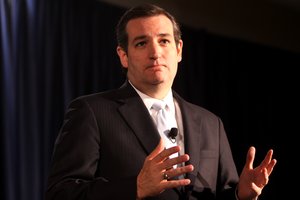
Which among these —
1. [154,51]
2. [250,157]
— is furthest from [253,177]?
[154,51]

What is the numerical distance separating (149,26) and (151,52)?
0.11 metres

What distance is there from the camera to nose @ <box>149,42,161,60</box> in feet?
5.88

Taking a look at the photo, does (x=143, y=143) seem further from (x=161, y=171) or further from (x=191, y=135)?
(x=161, y=171)

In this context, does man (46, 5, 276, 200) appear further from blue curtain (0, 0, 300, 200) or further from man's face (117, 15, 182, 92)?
blue curtain (0, 0, 300, 200)

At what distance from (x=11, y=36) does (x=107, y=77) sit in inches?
34.7

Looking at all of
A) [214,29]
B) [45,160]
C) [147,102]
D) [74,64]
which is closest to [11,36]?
[74,64]

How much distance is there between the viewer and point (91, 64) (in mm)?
3656

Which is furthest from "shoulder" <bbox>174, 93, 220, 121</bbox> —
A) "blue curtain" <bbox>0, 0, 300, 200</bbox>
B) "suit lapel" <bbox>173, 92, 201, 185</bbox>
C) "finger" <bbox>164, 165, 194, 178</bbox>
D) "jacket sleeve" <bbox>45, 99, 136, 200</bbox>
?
"blue curtain" <bbox>0, 0, 300, 200</bbox>

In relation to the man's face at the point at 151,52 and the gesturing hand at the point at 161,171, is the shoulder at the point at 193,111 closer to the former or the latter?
the man's face at the point at 151,52

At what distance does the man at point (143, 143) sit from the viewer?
1.48 m

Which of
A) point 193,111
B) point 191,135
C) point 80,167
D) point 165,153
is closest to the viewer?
point 165,153

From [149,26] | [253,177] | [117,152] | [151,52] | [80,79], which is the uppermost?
[149,26]

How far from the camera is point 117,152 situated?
1.65 meters

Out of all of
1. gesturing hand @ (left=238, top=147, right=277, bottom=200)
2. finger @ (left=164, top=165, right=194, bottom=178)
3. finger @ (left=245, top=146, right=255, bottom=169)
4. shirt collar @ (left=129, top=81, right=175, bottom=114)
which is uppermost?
shirt collar @ (left=129, top=81, right=175, bottom=114)
